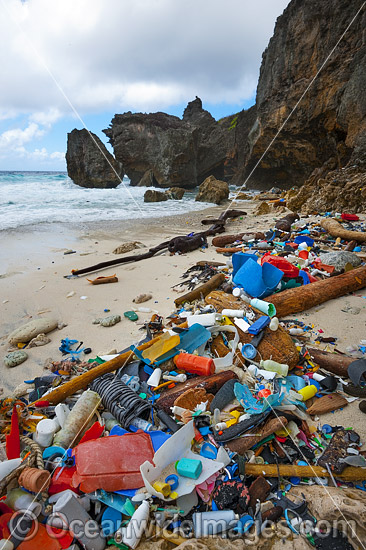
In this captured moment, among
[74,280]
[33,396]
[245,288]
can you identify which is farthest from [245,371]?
[74,280]

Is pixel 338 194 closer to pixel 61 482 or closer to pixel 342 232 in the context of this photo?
pixel 342 232

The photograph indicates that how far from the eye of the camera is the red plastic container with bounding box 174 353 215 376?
200 cm

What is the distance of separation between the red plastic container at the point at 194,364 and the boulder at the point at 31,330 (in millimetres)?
1655

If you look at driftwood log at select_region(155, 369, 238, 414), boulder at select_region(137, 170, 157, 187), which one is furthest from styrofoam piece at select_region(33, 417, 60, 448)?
boulder at select_region(137, 170, 157, 187)

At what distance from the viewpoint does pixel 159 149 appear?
80.8 feet

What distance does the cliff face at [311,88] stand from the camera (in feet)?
36.3

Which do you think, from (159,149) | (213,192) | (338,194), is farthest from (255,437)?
(159,149)

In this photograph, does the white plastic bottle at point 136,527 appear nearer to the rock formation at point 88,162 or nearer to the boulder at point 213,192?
the boulder at point 213,192

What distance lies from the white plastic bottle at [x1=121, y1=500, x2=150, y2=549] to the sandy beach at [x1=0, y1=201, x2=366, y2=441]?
1.12 m

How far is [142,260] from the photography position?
520 cm

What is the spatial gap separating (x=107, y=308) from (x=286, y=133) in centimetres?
1721

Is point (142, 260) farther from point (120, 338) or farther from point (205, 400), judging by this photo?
point (205, 400)

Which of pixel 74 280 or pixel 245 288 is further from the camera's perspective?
pixel 74 280

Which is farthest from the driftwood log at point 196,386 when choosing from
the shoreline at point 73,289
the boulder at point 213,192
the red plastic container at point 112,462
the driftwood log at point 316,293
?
the boulder at point 213,192
